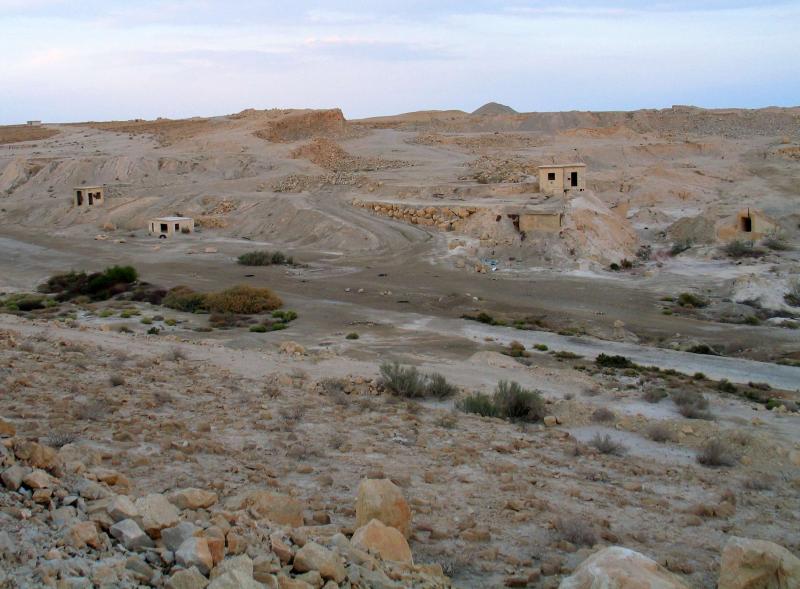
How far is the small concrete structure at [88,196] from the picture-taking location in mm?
57812

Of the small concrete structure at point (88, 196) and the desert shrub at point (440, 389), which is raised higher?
the small concrete structure at point (88, 196)

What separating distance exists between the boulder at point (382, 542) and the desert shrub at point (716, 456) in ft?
18.8

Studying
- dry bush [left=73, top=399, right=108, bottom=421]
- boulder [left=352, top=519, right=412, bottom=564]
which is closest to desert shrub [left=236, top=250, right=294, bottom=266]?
dry bush [left=73, top=399, right=108, bottom=421]

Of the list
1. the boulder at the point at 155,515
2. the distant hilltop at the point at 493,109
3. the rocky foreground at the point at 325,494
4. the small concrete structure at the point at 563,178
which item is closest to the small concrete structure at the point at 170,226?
the small concrete structure at the point at 563,178

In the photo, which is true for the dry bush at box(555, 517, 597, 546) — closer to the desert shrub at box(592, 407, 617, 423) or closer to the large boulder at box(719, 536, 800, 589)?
the large boulder at box(719, 536, 800, 589)

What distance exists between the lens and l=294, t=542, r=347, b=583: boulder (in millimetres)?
5480

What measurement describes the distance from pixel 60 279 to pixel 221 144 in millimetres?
38995

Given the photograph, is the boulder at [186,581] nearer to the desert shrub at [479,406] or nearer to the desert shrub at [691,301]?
the desert shrub at [479,406]

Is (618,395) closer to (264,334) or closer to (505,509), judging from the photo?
(505,509)

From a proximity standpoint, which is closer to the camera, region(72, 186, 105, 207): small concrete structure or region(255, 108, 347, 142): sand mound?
region(72, 186, 105, 207): small concrete structure

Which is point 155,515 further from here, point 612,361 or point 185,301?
point 185,301

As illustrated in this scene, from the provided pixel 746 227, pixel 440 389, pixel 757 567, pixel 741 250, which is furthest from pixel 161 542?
A: pixel 746 227

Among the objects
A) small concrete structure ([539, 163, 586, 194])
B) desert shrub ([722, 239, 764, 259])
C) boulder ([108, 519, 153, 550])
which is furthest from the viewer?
small concrete structure ([539, 163, 586, 194])

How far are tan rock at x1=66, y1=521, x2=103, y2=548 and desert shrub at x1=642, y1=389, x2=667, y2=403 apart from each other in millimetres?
12097
